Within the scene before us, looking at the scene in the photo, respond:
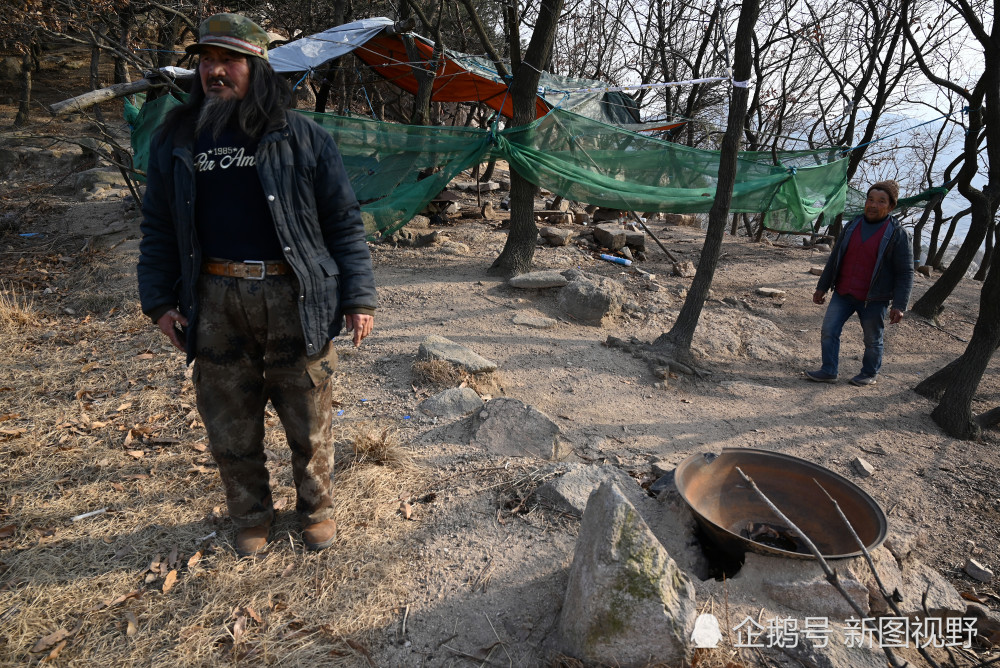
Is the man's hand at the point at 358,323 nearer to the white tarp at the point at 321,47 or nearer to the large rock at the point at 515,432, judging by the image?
the large rock at the point at 515,432

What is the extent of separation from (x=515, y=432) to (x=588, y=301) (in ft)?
8.10

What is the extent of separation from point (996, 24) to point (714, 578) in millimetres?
6036

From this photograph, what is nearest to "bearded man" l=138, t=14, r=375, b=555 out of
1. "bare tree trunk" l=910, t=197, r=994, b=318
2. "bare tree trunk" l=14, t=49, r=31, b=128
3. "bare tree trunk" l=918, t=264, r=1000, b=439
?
"bare tree trunk" l=918, t=264, r=1000, b=439

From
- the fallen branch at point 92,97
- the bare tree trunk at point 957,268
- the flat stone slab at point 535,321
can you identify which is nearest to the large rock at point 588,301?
the flat stone slab at point 535,321

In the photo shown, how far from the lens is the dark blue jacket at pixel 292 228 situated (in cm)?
197

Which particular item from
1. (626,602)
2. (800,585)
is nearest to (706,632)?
(626,602)

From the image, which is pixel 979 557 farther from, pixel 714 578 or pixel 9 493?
pixel 9 493

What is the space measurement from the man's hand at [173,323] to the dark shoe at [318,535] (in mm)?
928

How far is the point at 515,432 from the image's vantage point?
10.9 ft

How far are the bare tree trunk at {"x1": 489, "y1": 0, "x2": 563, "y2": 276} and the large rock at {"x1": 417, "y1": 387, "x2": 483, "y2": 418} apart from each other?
2.60 meters

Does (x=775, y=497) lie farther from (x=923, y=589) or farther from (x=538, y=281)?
(x=538, y=281)

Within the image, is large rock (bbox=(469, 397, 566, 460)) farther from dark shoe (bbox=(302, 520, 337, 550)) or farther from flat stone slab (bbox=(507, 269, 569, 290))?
flat stone slab (bbox=(507, 269, 569, 290))

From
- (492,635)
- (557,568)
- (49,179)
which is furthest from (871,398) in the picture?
(49,179)

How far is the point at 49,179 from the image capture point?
1070 cm
